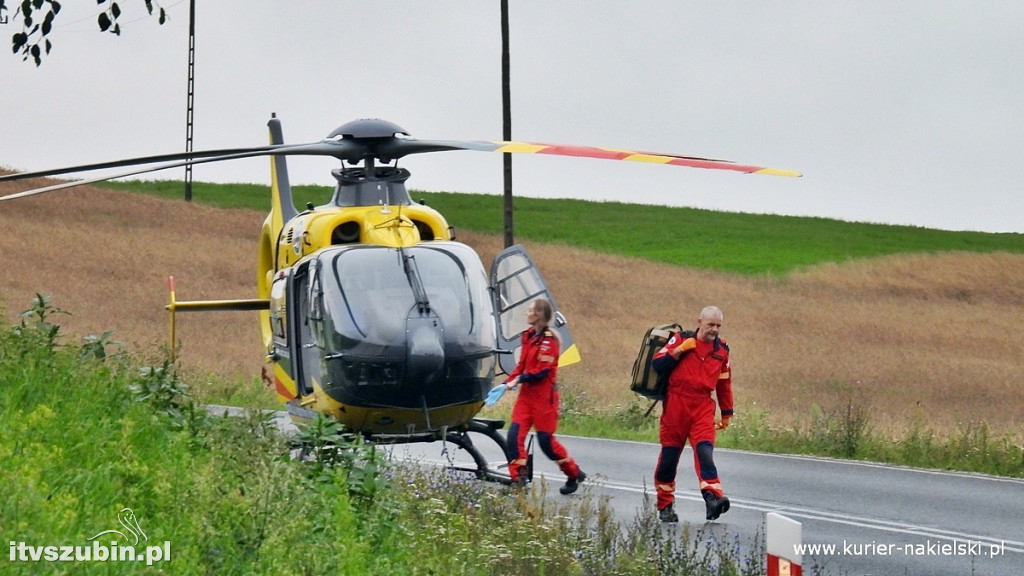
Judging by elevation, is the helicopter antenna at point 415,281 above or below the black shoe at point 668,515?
above

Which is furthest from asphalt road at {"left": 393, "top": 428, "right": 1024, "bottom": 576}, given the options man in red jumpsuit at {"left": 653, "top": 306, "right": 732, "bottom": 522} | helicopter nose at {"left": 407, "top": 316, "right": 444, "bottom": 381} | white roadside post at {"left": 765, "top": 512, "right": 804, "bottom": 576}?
white roadside post at {"left": 765, "top": 512, "right": 804, "bottom": 576}

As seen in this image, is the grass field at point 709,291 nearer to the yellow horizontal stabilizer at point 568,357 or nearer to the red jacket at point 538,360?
the yellow horizontal stabilizer at point 568,357

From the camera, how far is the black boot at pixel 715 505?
1065 cm

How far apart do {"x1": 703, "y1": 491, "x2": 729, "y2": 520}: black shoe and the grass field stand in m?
6.74

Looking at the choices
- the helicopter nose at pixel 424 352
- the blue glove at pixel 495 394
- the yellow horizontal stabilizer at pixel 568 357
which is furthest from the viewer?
the yellow horizontal stabilizer at pixel 568 357

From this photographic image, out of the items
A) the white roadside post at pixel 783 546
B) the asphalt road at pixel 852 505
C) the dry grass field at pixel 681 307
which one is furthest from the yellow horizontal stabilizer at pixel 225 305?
the white roadside post at pixel 783 546

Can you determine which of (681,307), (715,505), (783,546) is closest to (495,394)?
(715,505)

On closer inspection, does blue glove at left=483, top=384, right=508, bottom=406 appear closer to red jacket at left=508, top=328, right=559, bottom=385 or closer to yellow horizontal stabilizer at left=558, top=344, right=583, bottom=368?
red jacket at left=508, top=328, right=559, bottom=385

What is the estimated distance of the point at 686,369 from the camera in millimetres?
10945

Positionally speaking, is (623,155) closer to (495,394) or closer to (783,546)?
(495,394)

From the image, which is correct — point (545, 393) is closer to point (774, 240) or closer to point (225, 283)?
point (225, 283)

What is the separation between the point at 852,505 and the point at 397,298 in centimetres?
455

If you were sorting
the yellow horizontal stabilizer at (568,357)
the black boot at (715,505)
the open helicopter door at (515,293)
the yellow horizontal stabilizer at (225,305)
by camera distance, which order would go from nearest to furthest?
the black boot at (715,505) < the yellow horizontal stabilizer at (568,357) < the open helicopter door at (515,293) < the yellow horizontal stabilizer at (225,305)

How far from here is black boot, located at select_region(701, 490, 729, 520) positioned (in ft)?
34.9
